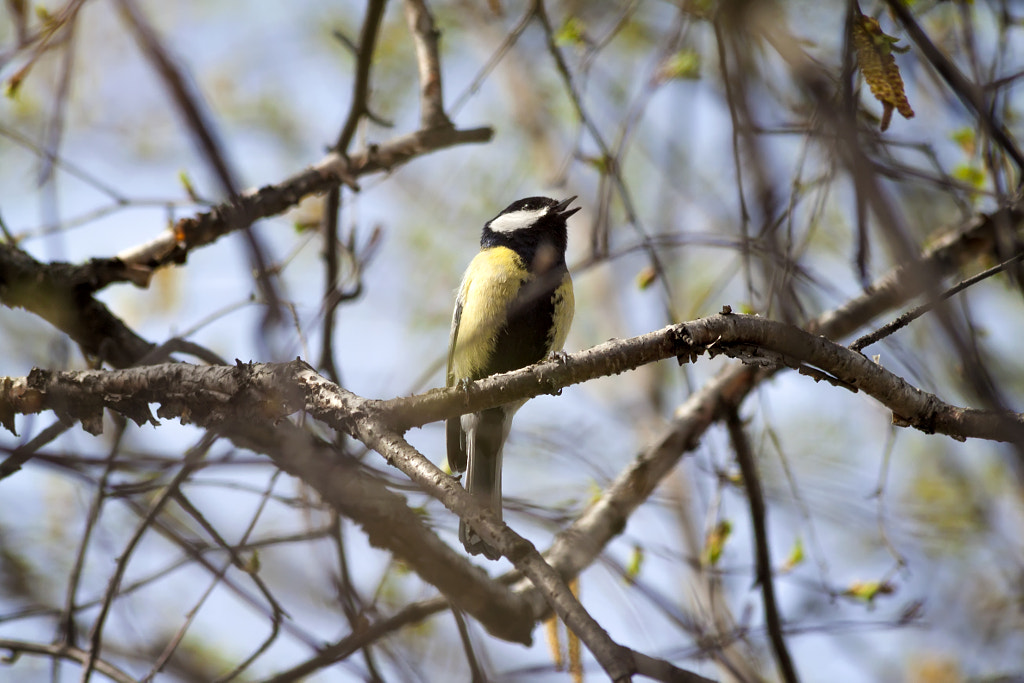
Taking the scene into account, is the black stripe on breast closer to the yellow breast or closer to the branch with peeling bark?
the yellow breast

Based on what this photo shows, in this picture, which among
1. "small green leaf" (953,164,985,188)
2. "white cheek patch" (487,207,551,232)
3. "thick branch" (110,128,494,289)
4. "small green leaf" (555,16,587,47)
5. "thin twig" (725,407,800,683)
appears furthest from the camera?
"white cheek patch" (487,207,551,232)

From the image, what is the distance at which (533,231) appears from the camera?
162 inches

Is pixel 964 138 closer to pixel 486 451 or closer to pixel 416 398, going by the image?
pixel 486 451

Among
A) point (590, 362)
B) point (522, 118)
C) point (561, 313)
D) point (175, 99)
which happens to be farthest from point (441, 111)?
point (522, 118)

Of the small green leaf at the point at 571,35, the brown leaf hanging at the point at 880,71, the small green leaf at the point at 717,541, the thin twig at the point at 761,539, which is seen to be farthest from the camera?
the small green leaf at the point at 571,35

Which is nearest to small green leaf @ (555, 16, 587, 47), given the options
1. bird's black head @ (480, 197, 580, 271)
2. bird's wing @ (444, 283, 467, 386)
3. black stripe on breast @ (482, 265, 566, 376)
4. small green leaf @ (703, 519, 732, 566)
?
bird's black head @ (480, 197, 580, 271)

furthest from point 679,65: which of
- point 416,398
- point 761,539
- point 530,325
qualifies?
point 416,398

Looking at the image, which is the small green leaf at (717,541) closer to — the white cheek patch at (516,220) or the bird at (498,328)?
the bird at (498,328)

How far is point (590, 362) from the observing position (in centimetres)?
221

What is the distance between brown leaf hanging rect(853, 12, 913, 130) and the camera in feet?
6.43

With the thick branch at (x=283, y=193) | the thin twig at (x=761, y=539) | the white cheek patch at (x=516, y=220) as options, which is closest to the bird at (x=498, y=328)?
the white cheek patch at (x=516, y=220)

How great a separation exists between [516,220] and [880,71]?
2527 mm

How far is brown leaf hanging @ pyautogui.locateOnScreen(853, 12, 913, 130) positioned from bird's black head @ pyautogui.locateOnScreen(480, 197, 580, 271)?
1.97 metres

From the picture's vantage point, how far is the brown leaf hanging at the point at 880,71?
6.43 feet
